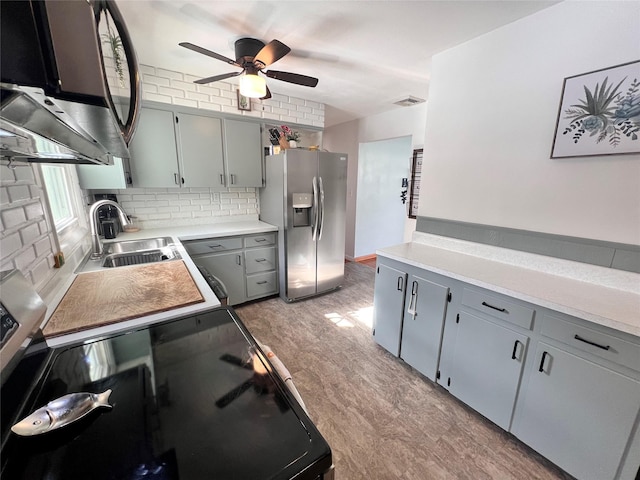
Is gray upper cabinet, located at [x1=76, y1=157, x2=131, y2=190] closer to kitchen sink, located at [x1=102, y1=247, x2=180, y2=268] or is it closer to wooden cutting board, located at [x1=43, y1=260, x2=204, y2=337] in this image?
kitchen sink, located at [x1=102, y1=247, x2=180, y2=268]

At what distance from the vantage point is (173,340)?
2.99ft

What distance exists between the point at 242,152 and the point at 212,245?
1.11 metres

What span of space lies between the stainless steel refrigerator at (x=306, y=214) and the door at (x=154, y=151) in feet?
3.29

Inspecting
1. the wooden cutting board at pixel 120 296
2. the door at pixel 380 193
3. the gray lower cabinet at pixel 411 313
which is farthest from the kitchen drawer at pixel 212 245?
the door at pixel 380 193

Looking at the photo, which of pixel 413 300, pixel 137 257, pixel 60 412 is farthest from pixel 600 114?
pixel 137 257

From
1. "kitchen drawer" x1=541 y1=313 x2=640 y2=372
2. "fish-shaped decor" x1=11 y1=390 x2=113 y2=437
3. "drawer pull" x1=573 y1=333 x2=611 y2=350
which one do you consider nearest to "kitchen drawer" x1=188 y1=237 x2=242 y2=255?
"fish-shaped decor" x1=11 y1=390 x2=113 y2=437

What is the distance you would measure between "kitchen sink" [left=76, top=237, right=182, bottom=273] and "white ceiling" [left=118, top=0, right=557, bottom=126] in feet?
5.20

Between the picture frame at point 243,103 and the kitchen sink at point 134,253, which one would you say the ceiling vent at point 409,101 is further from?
the kitchen sink at point 134,253

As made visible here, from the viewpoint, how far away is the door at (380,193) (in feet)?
14.9

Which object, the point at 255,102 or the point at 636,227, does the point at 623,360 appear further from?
the point at 255,102

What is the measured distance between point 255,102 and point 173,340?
2.89 meters

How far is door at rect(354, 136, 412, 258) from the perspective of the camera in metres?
4.54

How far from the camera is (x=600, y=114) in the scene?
1.48 metres

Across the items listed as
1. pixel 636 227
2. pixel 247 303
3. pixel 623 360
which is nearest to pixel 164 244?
pixel 247 303
